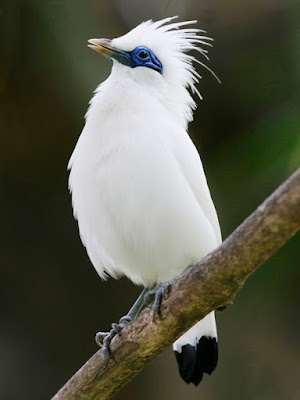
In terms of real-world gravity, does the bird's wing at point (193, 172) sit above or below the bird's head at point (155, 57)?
below

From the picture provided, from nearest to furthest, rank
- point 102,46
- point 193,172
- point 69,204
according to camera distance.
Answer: point 193,172 < point 102,46 < point 69,204

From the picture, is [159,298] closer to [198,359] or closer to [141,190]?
[141,190]

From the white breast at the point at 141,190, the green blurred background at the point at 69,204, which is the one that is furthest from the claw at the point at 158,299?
the green blurred background at the point at 69,204

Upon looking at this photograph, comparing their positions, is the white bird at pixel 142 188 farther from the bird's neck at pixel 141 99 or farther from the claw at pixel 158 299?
the claw at pixel 158 299

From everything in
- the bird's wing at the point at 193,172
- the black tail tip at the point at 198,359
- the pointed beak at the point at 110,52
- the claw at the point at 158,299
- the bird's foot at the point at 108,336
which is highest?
the pointed beak at the point at 110,52

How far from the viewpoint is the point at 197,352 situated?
2.76 meters

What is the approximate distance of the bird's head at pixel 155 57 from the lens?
2957 mm

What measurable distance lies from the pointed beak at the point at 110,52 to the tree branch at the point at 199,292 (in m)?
1.16

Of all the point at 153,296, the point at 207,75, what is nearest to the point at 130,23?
the point at 207,75

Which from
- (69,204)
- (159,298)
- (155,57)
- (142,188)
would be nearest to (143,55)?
(155,57)

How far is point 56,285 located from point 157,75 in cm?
153

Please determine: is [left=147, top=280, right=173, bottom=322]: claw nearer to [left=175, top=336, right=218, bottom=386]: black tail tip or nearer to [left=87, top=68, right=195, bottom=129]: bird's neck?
[left=175, top=336, right=218, bottom=386]: black tail tip

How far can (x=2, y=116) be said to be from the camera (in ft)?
13.1

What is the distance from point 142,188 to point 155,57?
78 centimetres
